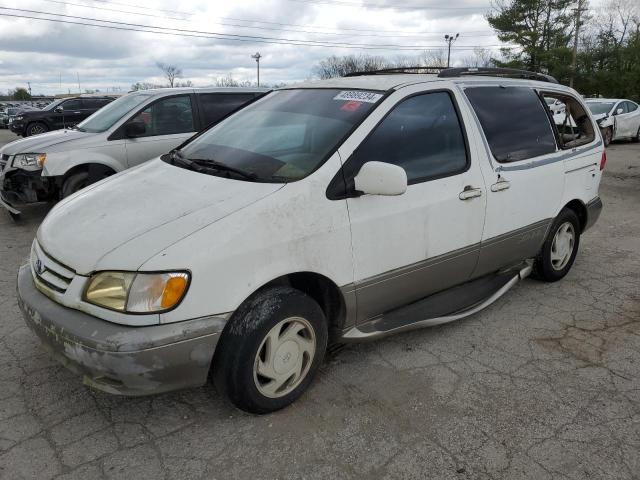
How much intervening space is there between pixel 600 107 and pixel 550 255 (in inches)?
548

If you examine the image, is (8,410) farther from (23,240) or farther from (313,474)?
(23,240)

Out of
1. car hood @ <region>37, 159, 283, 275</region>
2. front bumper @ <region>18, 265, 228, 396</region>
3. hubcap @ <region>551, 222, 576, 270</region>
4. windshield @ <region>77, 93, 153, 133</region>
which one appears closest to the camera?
front bumper @ <region>18, 265, 228, 396</region>

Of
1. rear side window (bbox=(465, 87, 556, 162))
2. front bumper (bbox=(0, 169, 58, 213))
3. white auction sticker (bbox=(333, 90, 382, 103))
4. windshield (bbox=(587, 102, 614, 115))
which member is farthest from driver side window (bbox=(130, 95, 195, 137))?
windshield (bbox=(587, 102, 614, 115))

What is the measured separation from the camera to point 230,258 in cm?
242

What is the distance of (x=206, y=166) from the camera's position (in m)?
3.14

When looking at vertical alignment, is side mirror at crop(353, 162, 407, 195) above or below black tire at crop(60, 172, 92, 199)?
above

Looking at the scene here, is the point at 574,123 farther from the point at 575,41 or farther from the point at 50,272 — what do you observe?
the point at 575,41

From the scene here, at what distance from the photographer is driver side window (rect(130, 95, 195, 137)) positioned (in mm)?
6801

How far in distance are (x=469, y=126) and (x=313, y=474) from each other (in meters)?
2.39

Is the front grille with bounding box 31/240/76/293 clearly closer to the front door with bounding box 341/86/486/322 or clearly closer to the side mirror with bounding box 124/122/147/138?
the front door with bounding box 341/86/486/322

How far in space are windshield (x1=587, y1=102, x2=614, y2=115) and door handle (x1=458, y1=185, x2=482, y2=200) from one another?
47.6 feet

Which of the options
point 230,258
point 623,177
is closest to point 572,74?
point 623,177

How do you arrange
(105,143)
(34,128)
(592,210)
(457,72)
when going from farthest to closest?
(34,128) → (105,143) → (592,210) → (457,72)

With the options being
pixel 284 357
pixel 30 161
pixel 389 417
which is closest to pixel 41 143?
pixel 30 161
